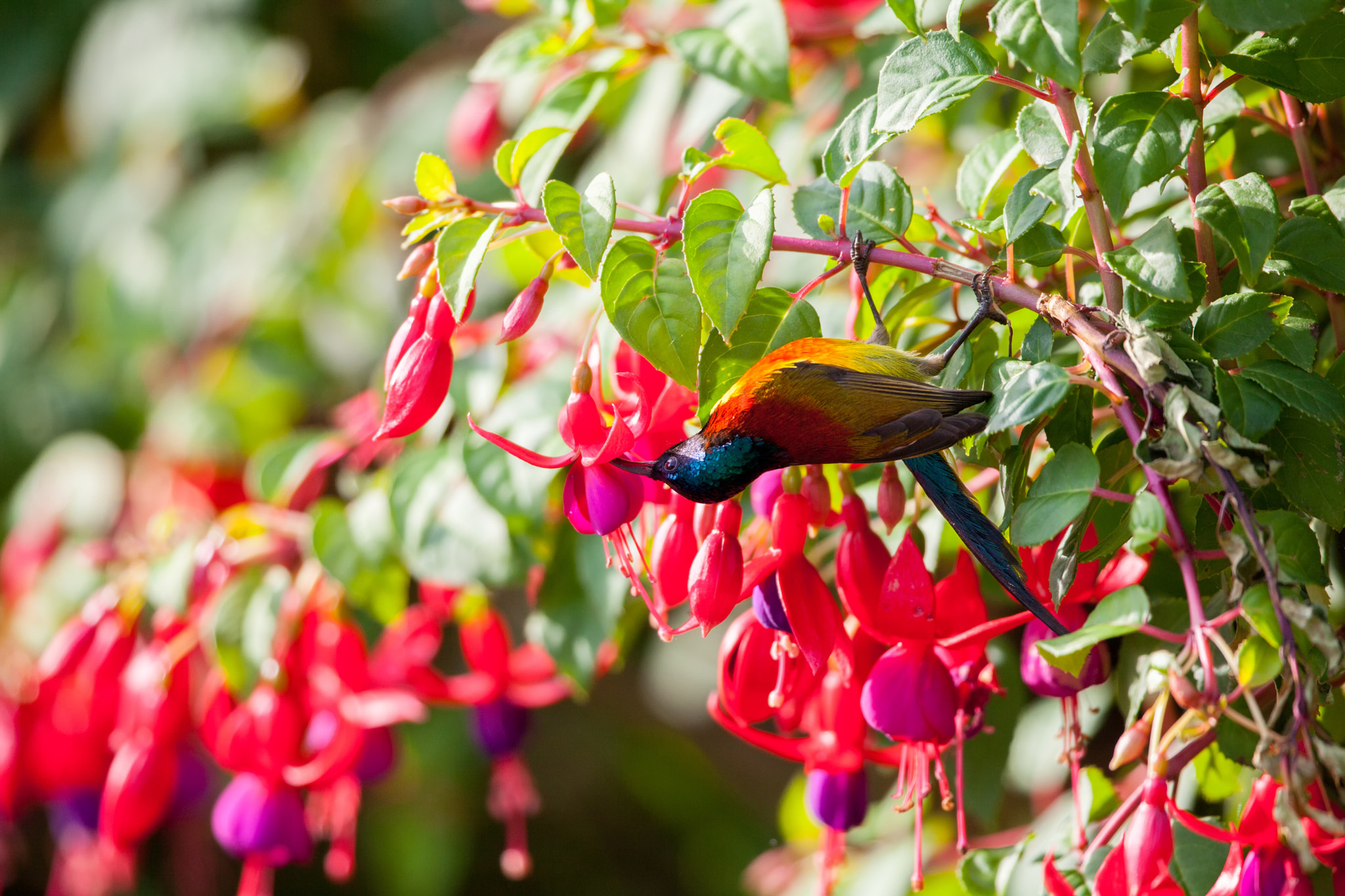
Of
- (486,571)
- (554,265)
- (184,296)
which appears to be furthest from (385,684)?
(184,296)

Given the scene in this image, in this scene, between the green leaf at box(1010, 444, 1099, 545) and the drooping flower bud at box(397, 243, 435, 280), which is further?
the drooping flower bud at box(397, 243, 435, 280)

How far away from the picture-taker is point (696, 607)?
0.47m

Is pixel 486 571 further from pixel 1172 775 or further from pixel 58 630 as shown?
pixel 58 630

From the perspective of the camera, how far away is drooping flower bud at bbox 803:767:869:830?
0.62m

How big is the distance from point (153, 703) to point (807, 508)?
0.58 meters

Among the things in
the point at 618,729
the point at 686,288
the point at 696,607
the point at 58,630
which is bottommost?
the point at 618,729

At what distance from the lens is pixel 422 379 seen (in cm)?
49

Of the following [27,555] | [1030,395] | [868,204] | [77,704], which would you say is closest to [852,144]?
[868,204]

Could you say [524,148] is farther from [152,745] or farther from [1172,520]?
[152,745]

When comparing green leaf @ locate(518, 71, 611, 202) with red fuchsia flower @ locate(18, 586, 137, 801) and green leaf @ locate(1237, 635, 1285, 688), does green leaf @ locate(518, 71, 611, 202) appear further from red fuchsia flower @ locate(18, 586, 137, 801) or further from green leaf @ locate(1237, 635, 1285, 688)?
red fuchsia flower @ locate(18, 586, 137, 801)

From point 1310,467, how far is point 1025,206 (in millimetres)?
150

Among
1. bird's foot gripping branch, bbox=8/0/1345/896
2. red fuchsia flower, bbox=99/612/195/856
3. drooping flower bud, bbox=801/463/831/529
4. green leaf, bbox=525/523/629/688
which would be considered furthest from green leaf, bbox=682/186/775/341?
red fuchsia flower, bbox=99/612/195/856

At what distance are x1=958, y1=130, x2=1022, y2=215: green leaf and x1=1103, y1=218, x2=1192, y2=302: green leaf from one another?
0.11 meters

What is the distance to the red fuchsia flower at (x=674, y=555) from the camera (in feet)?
1.69
